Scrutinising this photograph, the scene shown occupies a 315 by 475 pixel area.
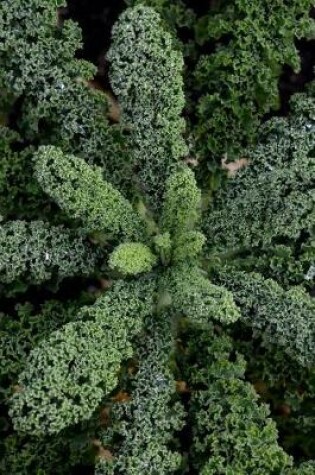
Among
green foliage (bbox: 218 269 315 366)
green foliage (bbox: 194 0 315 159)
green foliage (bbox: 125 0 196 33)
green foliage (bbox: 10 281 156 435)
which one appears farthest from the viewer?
green foliage (bbox: 125 0 196 33)

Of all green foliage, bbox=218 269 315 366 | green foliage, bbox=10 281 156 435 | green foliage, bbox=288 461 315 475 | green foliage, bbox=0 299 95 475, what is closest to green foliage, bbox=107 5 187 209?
green foliage, bbox=218 269 315 366

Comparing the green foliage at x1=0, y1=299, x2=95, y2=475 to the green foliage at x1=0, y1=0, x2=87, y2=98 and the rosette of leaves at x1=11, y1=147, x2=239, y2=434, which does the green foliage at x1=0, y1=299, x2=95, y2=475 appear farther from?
the green foliage at x1=0, y1=0, x2=87, y2=98

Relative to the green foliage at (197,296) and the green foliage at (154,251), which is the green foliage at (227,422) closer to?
the green foliage at (154,251)

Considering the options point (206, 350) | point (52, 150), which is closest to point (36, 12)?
point (52, 150)

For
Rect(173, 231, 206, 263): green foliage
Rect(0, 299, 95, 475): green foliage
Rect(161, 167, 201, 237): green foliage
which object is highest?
Rect(161, 167, 201, 237): green foliage

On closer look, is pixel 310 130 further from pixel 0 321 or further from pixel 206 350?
pixel 0 321
